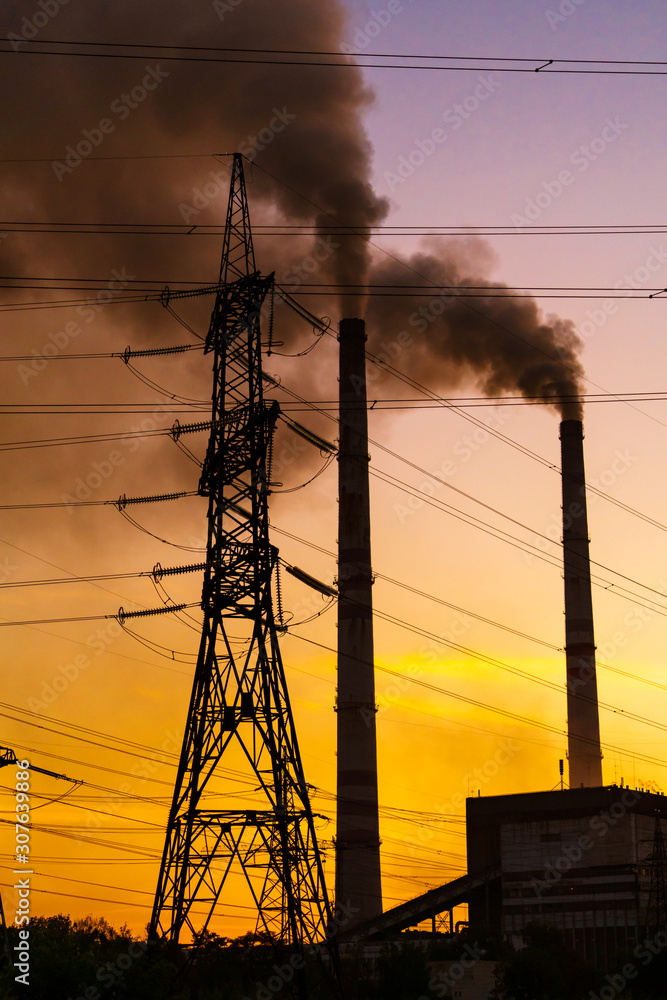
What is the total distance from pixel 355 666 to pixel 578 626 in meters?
20.2

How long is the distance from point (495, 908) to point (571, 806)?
7.95 meters

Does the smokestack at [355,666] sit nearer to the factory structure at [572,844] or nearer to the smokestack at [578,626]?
the factory structure at [572,844]

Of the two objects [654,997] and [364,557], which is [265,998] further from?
[364,557]

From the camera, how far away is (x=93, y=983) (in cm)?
3145

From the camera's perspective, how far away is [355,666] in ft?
184

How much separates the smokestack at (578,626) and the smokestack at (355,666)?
59.3ft

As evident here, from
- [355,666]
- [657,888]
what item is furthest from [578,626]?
[355,666]

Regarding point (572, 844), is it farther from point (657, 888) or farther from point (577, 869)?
point (657, 888)

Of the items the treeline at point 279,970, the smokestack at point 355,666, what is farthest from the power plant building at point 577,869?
the smokestack at point 355,666

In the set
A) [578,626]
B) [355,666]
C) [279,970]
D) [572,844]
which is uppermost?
[578,626]

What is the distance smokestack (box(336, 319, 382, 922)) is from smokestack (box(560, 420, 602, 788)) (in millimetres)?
18088

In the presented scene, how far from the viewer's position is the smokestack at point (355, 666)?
2147 inches

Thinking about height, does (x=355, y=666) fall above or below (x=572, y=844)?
above

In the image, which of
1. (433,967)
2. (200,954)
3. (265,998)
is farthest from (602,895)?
(265,998)
